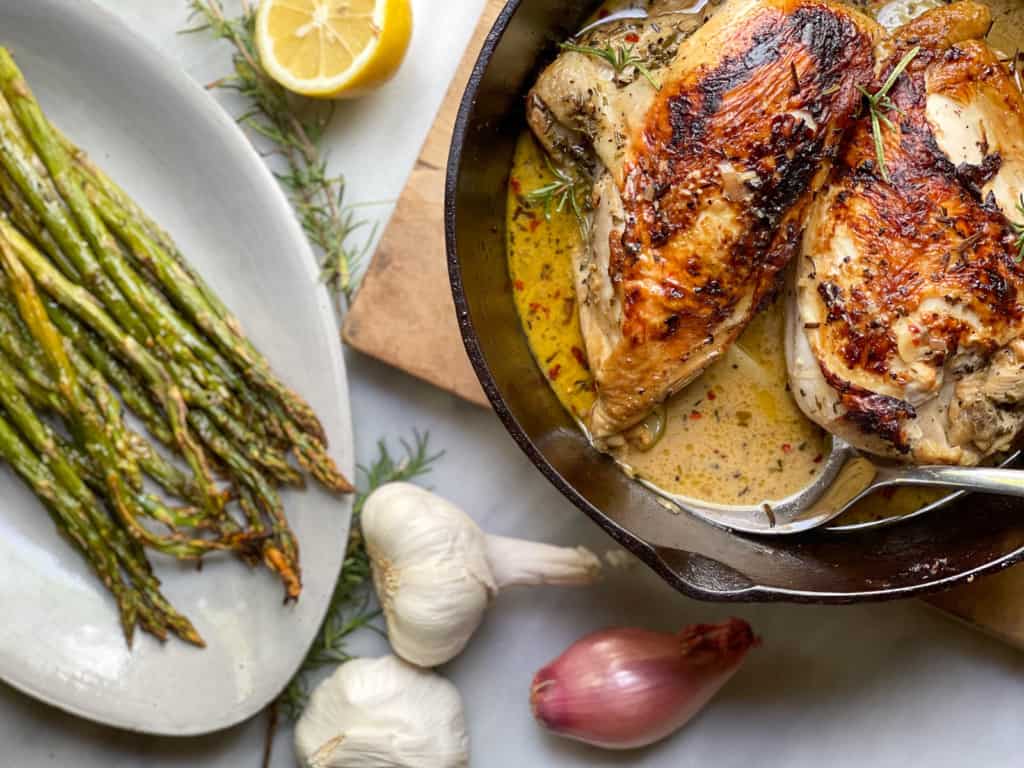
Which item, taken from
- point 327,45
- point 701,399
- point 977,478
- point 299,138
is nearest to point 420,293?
point 299,138

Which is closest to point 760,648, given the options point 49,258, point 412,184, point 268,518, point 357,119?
point 268,518

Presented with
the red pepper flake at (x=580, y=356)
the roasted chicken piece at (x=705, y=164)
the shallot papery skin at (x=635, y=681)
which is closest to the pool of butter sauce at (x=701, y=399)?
the red pepper flake at (x=580, y=356)

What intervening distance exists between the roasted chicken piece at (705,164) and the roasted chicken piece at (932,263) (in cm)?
12

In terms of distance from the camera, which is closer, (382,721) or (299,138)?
(382,721)

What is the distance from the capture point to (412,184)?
9.57 ft

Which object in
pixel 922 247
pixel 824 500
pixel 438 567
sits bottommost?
pixel 438 567

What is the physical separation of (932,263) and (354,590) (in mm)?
1905

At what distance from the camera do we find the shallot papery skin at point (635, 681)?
2887mm

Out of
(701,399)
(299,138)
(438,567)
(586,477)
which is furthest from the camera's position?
(299,138)

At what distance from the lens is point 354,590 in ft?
10.2

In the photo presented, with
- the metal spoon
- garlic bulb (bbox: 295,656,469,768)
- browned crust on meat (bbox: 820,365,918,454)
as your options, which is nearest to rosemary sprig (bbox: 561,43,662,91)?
browned crust on meat (bbox: 820,365,918,454)

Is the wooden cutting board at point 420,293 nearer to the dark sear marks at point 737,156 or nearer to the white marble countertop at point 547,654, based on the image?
the white marble countertop at point 547,654

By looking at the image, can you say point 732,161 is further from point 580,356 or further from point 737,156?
point 580,356

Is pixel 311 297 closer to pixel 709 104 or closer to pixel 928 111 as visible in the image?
pixel 709 104
